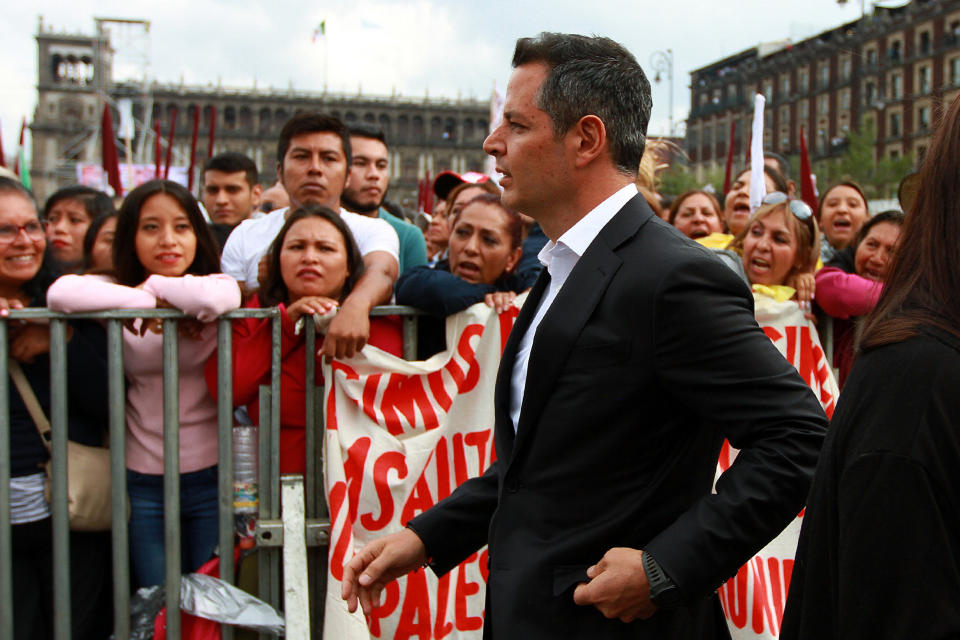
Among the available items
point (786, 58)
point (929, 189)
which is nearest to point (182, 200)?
point (929, 189)

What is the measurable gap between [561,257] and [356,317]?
1389 millimetres

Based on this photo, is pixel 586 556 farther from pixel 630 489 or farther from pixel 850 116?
pixel 850 116

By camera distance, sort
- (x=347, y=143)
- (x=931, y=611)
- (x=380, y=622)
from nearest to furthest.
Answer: (x=931, y=611)
(x=380, y=622)
(x=347, y=143)

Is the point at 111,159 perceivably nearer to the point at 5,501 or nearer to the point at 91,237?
the point at 91,237

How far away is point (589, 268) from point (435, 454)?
5.65 ft

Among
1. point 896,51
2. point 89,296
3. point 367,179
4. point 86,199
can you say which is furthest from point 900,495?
point 896,51

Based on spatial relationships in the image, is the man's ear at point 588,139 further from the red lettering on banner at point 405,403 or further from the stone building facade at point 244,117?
the stone building facade at point 244,117

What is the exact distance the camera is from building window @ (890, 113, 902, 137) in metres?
56.2

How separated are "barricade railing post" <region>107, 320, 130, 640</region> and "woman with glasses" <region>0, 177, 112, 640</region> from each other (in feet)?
0.47

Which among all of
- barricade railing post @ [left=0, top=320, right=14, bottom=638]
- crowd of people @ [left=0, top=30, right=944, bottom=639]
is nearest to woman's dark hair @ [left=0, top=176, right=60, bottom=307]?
crowd of people @ [left=0, top=30, right=944, bottom=639]

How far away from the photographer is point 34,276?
3.45 meters

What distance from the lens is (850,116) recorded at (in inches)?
2345

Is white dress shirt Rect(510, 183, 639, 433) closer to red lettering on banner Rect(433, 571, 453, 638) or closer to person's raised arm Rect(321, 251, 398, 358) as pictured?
person's raised arm Rect(321, 251, 398, 358)

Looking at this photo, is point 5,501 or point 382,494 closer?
point 5,501
